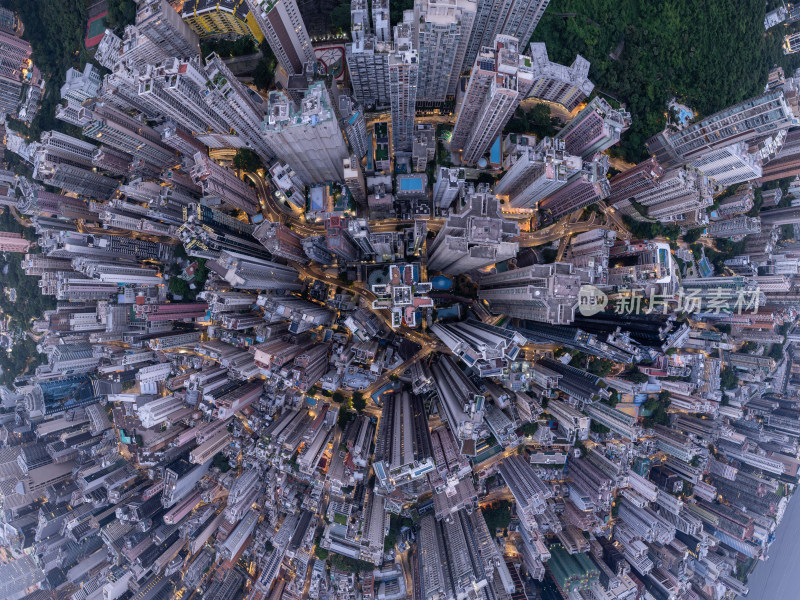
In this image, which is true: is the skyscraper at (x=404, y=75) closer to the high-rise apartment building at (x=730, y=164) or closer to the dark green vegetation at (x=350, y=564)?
the high-rise apartment building at (x=730, y=164)

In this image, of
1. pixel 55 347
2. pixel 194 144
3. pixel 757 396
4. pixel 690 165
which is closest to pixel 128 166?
pixel 194 144

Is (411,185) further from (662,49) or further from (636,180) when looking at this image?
(662,49)

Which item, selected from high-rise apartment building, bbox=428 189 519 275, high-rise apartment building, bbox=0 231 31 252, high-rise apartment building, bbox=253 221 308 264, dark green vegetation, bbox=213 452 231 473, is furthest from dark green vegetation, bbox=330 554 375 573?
high-rise apartment building, bbox=0 231 31 252

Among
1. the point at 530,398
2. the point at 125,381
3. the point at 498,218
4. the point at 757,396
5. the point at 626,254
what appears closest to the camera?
the point at 498,218

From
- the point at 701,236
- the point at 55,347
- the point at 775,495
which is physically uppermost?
the point at 701,236

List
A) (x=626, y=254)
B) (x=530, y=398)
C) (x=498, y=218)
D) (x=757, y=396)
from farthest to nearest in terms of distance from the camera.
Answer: (x=757, y=396) → (x=626, y=254) → (x=530, y=398) → (x=498, y=218)

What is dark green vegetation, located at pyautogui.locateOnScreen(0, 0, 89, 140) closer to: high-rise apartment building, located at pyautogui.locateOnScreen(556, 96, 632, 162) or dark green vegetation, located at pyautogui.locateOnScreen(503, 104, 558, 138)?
dark green vegetation, located at pyautogui.locateOnScreen(503, 104, 558, 138)

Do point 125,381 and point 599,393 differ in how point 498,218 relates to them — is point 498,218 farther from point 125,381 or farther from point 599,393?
point 125,381

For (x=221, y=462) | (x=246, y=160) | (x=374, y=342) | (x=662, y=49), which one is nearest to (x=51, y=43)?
(x=246, y=160)
